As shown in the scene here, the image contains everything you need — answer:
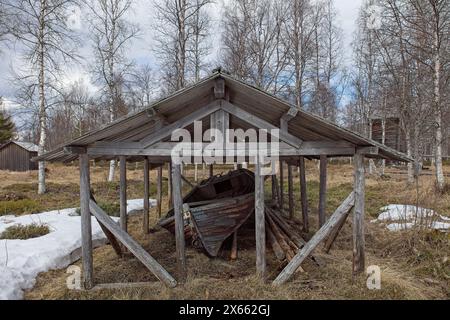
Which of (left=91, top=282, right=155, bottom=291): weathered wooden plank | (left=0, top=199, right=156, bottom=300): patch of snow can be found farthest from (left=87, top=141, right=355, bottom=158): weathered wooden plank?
(left=0, top=199, right=156, bottom=300): patch of snow

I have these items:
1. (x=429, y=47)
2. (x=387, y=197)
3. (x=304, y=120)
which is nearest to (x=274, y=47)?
(x=429, y=47)

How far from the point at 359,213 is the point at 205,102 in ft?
11.0

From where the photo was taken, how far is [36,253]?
593 cm

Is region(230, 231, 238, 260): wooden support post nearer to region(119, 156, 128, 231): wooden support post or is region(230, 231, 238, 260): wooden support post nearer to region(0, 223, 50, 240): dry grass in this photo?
region(119, 156, 128, 231): wooden support post

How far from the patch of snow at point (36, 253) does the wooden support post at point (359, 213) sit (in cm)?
552

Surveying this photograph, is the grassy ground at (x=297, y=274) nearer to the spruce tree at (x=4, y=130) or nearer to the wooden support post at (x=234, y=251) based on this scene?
the wooden support post at (x=234, y=251)

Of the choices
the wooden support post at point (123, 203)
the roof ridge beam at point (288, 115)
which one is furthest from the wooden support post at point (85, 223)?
the roof ridge beam at point (288, 115)

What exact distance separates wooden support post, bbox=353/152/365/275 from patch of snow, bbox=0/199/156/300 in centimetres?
552

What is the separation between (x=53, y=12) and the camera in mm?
14461

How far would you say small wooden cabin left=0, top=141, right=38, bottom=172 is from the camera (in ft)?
91.6

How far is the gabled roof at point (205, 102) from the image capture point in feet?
14.8

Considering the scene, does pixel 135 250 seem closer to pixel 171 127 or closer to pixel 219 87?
pixel 171 127
